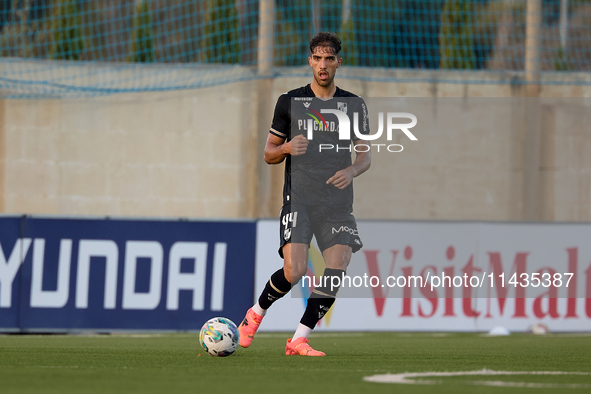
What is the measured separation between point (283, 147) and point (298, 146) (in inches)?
5.3

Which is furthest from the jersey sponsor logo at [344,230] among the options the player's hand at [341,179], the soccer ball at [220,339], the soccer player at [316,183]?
the soccer ball at [220,339]

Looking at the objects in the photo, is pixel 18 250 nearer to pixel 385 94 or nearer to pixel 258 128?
pixel 258 128

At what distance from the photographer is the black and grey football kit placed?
504 centimetres

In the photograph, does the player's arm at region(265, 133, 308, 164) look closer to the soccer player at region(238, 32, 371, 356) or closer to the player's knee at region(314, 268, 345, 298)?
the soccer player at region(238, 32, 371, 356)

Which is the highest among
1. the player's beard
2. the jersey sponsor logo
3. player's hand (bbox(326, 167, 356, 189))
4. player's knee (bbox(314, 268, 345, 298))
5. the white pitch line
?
the player's beard

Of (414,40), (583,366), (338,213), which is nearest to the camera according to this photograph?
(583,366)

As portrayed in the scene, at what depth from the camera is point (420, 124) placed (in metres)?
11.1

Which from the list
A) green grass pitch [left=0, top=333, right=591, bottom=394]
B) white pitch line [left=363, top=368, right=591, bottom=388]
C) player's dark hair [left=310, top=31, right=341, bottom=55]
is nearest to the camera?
green grass pitch [left=0, top=333, right=591, bottom=394]

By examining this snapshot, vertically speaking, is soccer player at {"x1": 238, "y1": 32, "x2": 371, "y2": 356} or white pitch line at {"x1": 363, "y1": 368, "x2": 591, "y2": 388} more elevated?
soccer player at {"x1": 238, "y1": 32, "x2": 371, "y2": 356}

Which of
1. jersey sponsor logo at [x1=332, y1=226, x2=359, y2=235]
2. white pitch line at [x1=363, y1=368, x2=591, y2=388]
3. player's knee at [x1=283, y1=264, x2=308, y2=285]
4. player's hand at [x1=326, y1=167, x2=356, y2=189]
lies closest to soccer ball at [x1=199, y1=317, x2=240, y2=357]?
player's knee at [x1=283, y1=264, x2=308, y2=285]

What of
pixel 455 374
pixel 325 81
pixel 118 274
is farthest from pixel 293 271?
pixel 118 274

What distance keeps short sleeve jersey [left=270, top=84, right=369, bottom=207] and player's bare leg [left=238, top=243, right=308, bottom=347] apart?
0.32 meters

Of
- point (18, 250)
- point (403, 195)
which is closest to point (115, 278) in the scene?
point (18, 250)

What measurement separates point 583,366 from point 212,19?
8315 mm
